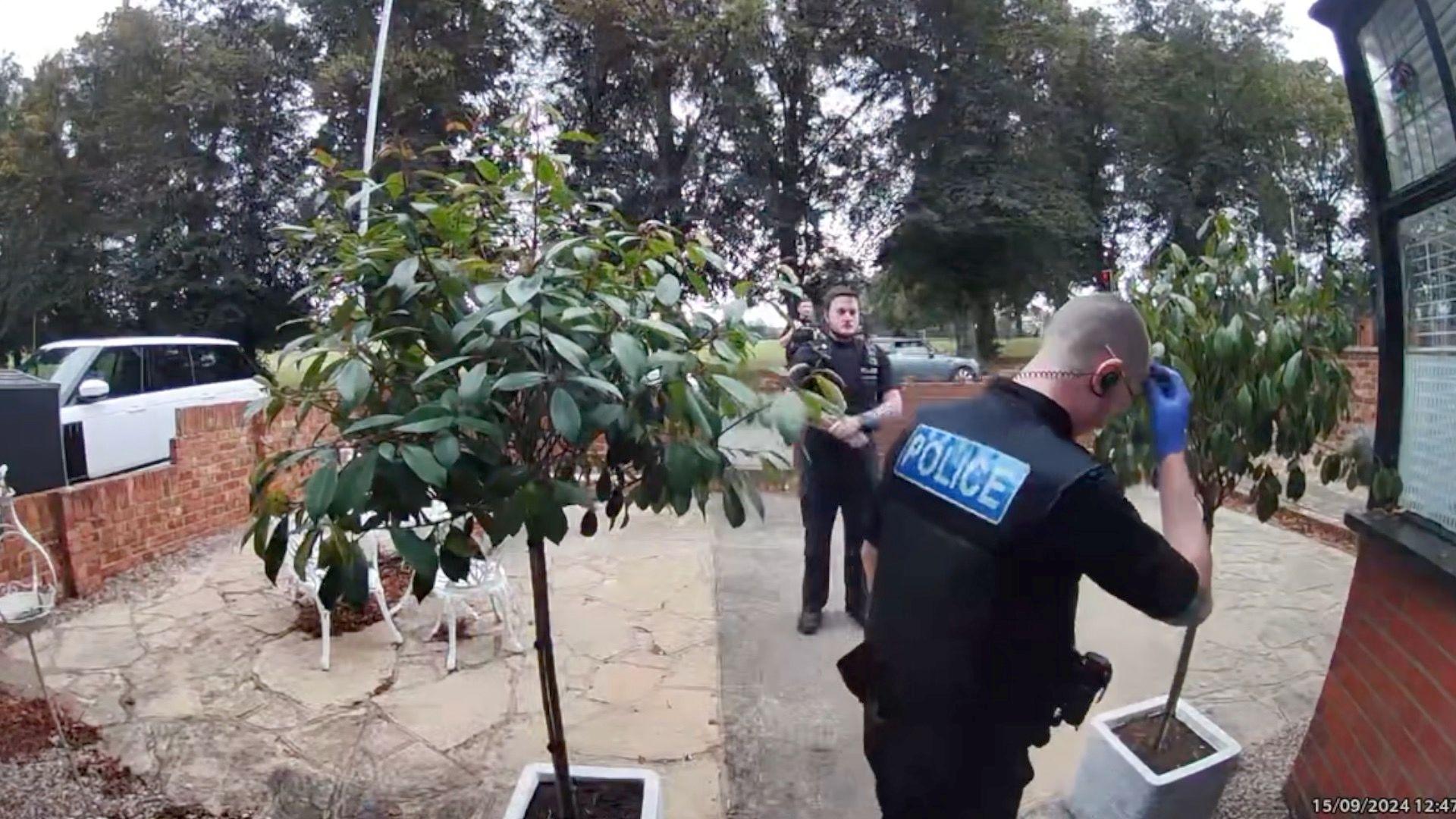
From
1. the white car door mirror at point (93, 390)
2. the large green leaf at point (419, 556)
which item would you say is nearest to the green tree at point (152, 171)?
the white car door mirror at point (93, 390)

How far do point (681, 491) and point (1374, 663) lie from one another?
5.07 ft

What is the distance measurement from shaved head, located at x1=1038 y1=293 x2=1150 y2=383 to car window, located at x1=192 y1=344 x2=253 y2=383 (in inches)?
270

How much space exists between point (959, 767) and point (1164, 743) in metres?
1.21

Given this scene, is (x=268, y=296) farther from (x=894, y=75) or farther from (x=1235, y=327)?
(x=1235, y=327)

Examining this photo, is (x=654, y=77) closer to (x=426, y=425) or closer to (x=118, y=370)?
(x=118, y=370)

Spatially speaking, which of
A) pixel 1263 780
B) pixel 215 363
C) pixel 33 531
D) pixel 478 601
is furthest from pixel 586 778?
pixel 215 363

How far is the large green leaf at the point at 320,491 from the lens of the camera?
3.53ft

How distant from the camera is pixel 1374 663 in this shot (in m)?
1.84

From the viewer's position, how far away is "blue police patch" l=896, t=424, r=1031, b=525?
42.6 inches

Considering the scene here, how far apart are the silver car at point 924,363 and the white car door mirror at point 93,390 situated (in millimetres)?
5035

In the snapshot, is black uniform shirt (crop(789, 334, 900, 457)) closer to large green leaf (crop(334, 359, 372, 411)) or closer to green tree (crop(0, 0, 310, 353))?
large green leaf (crop(334, 359, 372, 411))

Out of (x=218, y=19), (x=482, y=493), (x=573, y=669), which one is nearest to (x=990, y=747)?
(x=482, y=493)

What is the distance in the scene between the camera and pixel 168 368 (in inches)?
259

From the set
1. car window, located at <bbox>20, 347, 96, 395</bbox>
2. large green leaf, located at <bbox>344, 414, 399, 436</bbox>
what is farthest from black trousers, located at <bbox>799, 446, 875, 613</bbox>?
car window, located at <bbox>20, 347, 96, 395</bbox>
